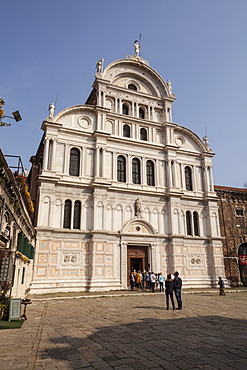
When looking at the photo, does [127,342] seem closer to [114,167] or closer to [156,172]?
[114,167]

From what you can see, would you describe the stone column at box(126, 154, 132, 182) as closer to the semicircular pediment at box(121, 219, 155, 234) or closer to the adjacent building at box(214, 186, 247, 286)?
the semicircular pediment at box(121, 219, 155, 234)

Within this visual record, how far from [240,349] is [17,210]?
31.8 ft

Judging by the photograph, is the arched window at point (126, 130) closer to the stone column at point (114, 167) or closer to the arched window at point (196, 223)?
the stone column at point (114, 167)

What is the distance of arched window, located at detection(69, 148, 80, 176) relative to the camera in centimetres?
2355

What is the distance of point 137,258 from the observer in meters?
23.8

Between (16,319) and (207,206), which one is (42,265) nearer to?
(16,319)

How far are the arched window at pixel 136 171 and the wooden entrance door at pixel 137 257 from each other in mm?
6125

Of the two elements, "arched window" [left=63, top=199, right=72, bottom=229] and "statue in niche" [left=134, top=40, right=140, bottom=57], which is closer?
"arched window" [left=63, top=199, right=72, bottom=229]

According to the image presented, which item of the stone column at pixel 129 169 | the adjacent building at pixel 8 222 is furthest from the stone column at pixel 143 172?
the adjacent building at pixel 8 222

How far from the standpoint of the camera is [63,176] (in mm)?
22641

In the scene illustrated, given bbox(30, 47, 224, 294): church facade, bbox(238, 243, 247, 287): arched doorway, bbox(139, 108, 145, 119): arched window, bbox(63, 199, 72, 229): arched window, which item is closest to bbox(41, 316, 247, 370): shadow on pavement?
bbox(30, 47, 224, 294): church facade

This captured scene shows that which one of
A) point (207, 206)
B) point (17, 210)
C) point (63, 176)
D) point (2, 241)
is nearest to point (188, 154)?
point (207, 206)

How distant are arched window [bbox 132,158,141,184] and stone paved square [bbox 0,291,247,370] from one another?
52.1 feet

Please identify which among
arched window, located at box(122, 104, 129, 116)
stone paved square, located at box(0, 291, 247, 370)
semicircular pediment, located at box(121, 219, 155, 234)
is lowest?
stone paved square, located at box(0, 291, 247, 370)
